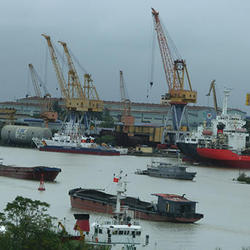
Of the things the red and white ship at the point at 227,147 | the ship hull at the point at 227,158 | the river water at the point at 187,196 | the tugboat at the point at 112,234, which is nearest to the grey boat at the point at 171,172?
the river water at the point at 187,196

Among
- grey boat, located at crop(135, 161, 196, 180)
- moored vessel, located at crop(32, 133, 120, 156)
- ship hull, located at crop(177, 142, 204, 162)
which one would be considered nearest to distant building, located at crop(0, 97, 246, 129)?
moored vessel, located at crop(32, 133, 120, 156)

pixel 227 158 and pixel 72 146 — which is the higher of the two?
pixel 72 146

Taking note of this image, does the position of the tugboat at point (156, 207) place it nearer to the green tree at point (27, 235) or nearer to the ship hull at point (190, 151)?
the green tree at point (27, 235)

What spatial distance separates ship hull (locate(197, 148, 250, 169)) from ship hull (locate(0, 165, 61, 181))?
29906 mm

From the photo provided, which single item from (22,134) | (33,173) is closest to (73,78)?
(22,134)

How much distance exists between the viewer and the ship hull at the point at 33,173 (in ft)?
129

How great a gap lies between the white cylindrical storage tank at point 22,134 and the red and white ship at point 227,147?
1216 inches

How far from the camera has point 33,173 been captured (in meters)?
39.8

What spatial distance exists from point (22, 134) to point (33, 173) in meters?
56.5

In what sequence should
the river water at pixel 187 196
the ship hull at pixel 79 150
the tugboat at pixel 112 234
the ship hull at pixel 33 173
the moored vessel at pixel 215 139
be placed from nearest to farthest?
the tugboat at pixel 112 234, the river water at pixel 187 196, the ship hull at pixel 33 173, the moored vessel at pixel 215 139, the ship hull at pixel 79 150

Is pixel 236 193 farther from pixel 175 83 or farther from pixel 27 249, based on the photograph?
pixel 175 83

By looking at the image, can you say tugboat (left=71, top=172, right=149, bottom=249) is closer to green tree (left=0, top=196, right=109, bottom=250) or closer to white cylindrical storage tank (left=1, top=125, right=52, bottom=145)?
green tree (left=0, top=196, right=109, bottom=250)

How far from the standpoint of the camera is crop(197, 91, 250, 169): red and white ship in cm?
6644

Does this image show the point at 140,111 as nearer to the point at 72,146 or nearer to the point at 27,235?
the point at 72,146
